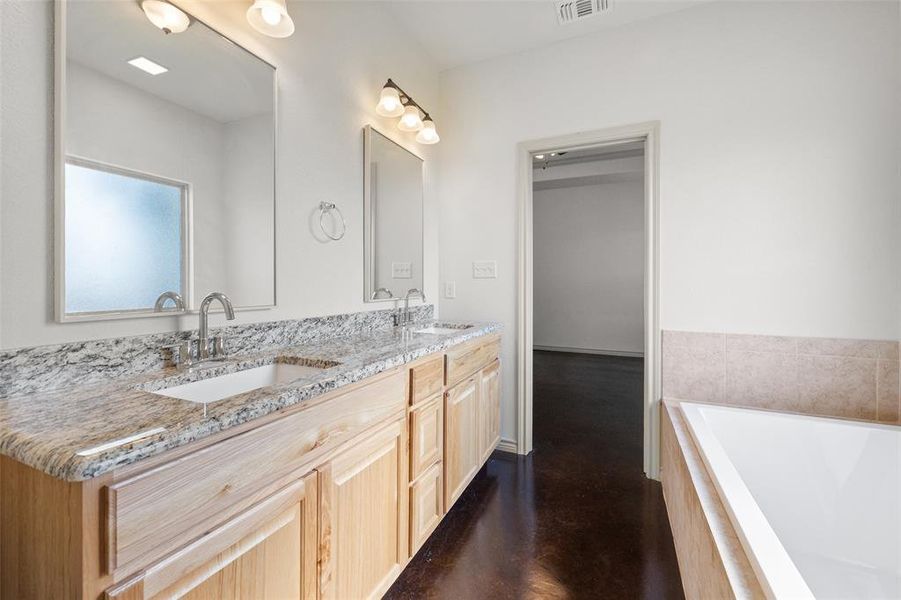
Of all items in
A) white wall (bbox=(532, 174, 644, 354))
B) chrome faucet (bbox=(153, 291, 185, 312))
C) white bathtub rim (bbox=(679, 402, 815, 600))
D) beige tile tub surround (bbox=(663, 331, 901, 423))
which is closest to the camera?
white bathtub rim (bbox=(679, 402, 815, 600))

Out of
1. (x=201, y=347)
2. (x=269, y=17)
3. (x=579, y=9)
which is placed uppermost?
(x=579, y=9)

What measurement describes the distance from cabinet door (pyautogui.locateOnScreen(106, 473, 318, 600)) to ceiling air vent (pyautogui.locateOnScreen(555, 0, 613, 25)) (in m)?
2.54

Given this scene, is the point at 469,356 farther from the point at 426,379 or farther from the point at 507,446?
the point at 507,446

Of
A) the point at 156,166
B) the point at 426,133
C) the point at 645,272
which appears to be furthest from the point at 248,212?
the point at 645,272

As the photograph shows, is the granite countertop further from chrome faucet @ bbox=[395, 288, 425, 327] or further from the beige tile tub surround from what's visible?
the beige tile tub surround

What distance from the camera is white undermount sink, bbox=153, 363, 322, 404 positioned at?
3.43ft

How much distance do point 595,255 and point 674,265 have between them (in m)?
3.60

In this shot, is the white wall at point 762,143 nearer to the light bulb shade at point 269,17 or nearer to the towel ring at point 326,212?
the towel ring at point 326,212

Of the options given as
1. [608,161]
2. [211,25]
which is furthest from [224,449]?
[608,161]

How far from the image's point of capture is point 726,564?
90 cm

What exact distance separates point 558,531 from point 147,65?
228 cm

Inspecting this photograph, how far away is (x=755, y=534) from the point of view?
3.06 ft

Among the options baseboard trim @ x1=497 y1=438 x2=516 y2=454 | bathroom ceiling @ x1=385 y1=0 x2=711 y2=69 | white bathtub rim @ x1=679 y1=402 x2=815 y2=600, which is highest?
bathroom ceiling @ x1=385 y1=0 x2=711 y2=69

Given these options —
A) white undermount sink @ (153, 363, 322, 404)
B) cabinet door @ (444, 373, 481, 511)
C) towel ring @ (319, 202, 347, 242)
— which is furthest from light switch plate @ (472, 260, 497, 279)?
white undermount sink @ (153, 363, 322, 404)
